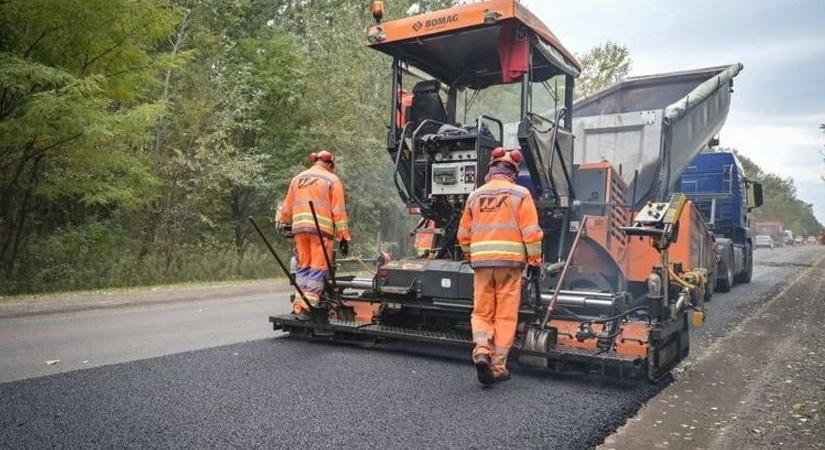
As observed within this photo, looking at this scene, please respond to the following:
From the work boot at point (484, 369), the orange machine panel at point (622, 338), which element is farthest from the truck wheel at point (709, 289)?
the work boot at point (484, 369)

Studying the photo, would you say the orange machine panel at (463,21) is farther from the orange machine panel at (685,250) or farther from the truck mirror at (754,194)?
the truck mirror at (754,194)

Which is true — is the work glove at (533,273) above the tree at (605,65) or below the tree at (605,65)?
below

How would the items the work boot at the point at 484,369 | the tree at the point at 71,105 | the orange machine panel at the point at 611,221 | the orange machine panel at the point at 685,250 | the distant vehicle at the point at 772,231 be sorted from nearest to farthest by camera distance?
the work boot at the point at 484,369 → the orange machine panel at the point at 611,221 → the orange machine panel at the point at 685,250 → the tree at the point at 71,105 → the distant vehicle at the point at 772,231

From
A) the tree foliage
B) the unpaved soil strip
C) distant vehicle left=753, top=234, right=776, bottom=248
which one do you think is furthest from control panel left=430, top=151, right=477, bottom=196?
the tree foliage

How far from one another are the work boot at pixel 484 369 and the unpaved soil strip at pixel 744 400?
0.92 metres

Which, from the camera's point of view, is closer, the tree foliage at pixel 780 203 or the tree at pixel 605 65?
the tree at pixel 605 65

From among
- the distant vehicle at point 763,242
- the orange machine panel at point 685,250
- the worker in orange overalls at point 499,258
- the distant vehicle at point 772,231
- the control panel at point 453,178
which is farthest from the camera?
the distant vehicle at point 772,231

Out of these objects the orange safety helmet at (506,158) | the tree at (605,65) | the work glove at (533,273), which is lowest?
the work glove at (533,273)

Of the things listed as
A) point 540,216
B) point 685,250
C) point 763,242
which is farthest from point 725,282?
point 763,242

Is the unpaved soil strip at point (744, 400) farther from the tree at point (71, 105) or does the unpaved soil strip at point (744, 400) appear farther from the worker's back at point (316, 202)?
the tree at point (71, 105)

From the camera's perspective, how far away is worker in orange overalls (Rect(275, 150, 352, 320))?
568 cm

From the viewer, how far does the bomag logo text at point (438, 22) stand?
5292mm

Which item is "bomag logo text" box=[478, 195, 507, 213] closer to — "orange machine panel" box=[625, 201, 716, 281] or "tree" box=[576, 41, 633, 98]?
"orange machine panel" box=[625, 201, 716, 281]

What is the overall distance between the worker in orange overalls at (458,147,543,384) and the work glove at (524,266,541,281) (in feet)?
0.07
